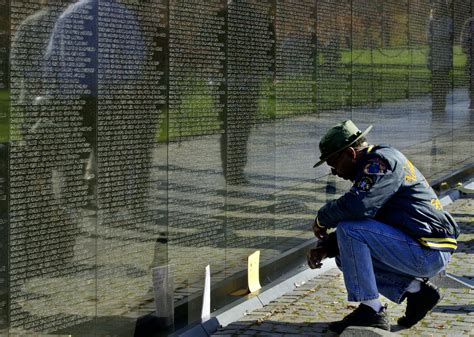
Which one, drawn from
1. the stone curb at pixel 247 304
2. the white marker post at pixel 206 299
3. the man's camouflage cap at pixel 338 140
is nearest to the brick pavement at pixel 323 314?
the stone curb at pixel 247 304

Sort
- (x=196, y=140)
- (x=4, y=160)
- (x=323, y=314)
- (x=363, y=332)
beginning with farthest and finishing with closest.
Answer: (x=323, y=314), (x=196, y=140), (x=363, y=332), (x=4, y=160)

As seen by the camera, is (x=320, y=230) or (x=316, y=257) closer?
(x=316, y=257)

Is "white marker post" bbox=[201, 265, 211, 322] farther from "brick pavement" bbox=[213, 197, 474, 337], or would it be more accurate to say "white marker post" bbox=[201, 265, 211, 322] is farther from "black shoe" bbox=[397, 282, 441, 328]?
"black shoe" bbox=[397, 282, 441, 328]

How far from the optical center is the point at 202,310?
22.9 ft

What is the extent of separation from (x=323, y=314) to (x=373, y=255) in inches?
39.2

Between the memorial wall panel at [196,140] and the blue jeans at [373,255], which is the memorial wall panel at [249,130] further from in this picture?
the blue jeans at [373,255]

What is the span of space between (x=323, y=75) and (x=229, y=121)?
196 cm

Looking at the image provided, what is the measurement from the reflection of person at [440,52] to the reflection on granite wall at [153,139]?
114 inches

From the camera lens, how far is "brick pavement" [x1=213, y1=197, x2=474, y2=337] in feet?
21.8

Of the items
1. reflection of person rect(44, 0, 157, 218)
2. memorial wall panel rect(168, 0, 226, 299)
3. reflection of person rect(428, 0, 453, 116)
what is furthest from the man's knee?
reflection of person rect(428, 0, 453, 116)

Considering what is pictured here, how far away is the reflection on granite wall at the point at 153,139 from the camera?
5344mm

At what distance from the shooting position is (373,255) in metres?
6.32

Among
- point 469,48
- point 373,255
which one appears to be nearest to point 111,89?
Result: point 373,255

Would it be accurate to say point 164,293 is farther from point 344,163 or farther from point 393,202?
point 393,202
